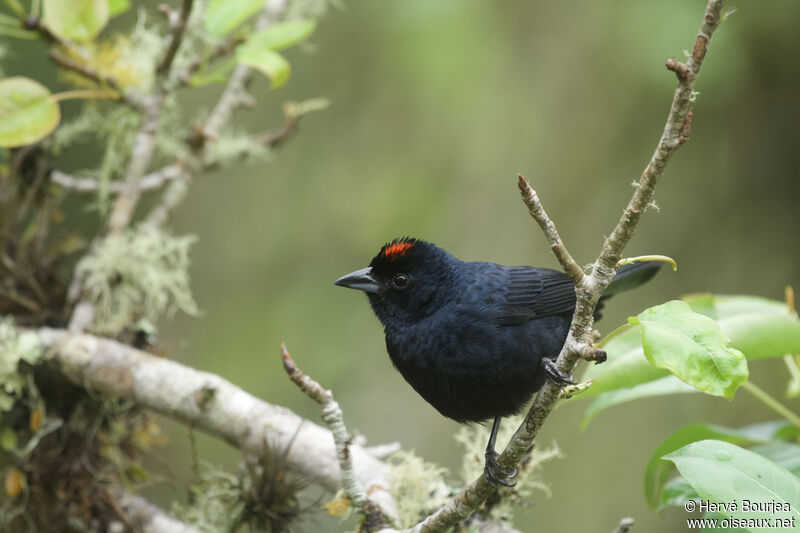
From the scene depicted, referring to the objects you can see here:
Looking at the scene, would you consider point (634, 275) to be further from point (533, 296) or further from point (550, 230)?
point (550, 230)

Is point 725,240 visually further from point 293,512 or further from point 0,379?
point 0,379

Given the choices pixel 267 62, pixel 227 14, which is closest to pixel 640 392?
pixel 267 62

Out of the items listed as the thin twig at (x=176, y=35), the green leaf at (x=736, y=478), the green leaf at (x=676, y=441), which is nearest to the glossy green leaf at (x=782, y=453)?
the green leaf at (x=676, y=441)

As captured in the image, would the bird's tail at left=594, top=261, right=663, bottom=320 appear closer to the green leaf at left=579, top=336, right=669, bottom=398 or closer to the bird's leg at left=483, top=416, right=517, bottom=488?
the green leaf at left=579, top=336, right=669, bottom=398

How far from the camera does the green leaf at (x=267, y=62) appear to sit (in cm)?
253

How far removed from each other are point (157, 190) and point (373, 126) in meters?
1.88

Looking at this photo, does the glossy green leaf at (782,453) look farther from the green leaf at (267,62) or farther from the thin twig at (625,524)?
the green leaf at (267,62)

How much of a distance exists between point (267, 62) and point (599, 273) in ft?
5.27

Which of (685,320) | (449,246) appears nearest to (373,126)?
(449,246)

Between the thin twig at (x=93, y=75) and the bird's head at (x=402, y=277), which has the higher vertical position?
the thin twig at (x=93, y=75)

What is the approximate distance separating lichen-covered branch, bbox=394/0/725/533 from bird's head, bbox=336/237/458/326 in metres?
0.79

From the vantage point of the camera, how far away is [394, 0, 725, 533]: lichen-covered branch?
3.85 ft

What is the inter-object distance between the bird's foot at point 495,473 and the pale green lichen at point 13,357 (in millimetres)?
1660

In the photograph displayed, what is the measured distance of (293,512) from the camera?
222 centimetres
